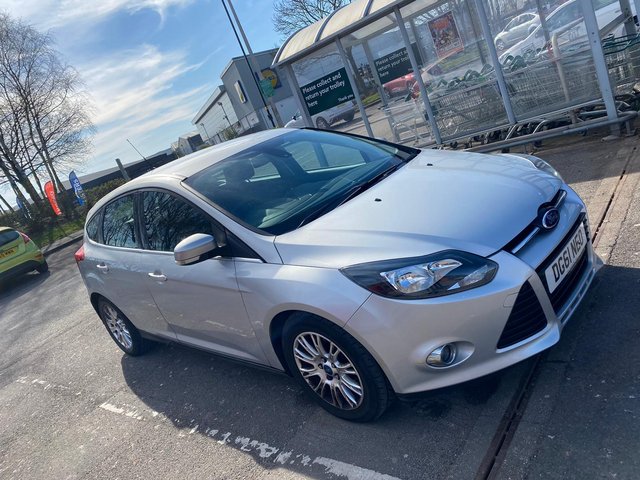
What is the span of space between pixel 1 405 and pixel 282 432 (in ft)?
11.3

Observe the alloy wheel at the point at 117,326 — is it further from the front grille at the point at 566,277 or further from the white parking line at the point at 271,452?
the front grille at the point at 566,277

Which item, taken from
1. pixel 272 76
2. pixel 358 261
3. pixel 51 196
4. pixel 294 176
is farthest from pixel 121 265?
pixel 272 76

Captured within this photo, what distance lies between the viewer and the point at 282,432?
313 cm

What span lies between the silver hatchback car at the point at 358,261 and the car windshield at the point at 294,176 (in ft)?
0.05

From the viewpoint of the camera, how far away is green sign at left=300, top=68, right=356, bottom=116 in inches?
346

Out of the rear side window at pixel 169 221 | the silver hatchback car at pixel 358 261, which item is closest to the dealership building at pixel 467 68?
the silver hatchback car at pixel 358 261

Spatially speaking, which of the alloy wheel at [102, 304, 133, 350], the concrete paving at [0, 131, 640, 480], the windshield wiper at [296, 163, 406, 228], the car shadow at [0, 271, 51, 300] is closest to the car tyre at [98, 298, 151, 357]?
the alloy wheel at [102, 304, 133, 350]

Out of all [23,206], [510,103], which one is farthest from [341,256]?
[23,206]

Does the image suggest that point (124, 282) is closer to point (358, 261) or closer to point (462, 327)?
point (358, 261)

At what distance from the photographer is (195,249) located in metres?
2.94

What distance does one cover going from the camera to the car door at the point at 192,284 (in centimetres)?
313

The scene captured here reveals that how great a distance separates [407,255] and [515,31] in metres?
5.61

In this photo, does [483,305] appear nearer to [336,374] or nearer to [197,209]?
[336,374]

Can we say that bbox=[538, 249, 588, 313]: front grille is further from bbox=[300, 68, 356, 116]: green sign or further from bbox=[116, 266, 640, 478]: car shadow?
bbox=[300, 68, 356, 116]: green sign
